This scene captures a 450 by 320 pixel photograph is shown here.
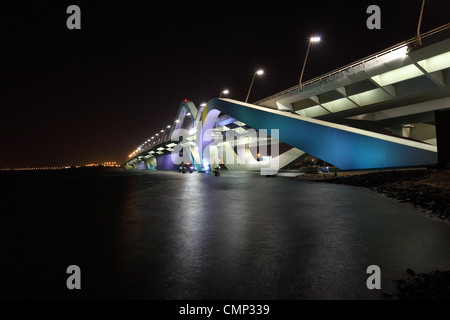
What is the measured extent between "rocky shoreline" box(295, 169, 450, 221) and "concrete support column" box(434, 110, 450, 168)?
0.89 m

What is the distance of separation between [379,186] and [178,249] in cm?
1316

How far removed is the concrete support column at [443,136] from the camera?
1466 centimetres

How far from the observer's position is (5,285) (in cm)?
338

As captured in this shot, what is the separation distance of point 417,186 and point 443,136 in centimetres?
457

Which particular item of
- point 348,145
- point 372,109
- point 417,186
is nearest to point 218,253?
point 417,186

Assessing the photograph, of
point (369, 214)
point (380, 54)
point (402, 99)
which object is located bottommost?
point (369, 214)

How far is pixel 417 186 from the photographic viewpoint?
1218 centimetres

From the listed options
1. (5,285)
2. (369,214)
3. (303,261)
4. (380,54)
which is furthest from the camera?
(380,54)

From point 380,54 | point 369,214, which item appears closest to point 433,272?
point 369,214

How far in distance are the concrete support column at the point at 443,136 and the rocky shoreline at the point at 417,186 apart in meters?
0.89

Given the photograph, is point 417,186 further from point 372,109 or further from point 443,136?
point 372,109

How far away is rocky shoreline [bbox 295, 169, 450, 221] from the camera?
28.3ft

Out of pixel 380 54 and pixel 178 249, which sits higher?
pixel 380 54
